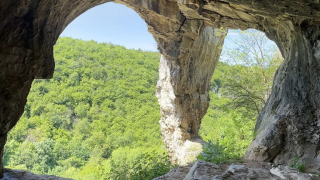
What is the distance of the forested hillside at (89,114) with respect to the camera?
34094 mm

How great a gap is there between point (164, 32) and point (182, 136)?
22.9 ft

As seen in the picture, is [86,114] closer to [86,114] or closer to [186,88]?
[86,114]

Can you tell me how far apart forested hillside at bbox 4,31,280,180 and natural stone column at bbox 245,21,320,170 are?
1943cm

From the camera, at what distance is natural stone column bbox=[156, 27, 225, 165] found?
14.5m

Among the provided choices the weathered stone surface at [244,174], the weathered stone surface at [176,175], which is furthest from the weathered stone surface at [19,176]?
the weathered stone surface at [244,174]

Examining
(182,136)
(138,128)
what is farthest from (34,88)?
(182,136)

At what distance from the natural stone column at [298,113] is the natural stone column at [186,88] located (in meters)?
7.75

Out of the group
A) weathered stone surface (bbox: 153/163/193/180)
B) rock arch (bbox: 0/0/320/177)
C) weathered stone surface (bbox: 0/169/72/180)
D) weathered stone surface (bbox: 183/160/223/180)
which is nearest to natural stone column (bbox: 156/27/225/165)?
rock arch (bbox: 0/0/320/177)

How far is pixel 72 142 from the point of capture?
39.2 meters

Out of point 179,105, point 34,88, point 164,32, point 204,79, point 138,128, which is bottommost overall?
point 138,128

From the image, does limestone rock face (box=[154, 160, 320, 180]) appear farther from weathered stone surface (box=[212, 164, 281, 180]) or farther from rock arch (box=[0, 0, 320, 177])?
rock arch (box=[0, 0, 320, 177])

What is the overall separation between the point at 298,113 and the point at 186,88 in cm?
931

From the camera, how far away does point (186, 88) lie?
15.2m

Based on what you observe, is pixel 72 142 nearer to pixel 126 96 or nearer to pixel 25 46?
pixel 126 96
